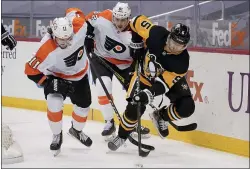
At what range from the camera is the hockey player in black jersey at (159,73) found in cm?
387

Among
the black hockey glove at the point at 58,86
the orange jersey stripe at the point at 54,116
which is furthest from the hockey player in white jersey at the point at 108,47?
the orange jersey stripe at the point at 54,116

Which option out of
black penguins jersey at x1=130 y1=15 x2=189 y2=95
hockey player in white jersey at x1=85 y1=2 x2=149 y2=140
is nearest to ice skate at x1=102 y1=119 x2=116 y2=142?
hockey player in white jersey at x1=85 y1=2 x2=149 y2=140

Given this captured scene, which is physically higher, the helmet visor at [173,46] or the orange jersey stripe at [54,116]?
the helmet visor at [173,46]

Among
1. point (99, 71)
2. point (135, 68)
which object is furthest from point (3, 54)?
point (135, 68)

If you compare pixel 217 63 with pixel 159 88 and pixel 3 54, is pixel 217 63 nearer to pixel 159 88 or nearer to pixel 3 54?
pixel 159 88

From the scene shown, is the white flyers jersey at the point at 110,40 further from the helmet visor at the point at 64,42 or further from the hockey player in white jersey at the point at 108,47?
the helmet visor at the point at 64,42

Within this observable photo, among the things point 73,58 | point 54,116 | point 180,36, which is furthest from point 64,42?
point 180,36

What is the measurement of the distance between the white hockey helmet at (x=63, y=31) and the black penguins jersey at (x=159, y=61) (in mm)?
546

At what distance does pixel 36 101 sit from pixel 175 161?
2639mm

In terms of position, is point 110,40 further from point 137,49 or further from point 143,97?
point 143,97

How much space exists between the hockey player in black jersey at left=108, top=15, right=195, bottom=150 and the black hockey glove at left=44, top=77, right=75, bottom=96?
1.35 feet

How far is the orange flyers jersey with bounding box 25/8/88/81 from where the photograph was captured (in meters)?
3.91

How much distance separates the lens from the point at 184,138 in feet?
15.3

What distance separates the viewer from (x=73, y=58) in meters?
4.01
